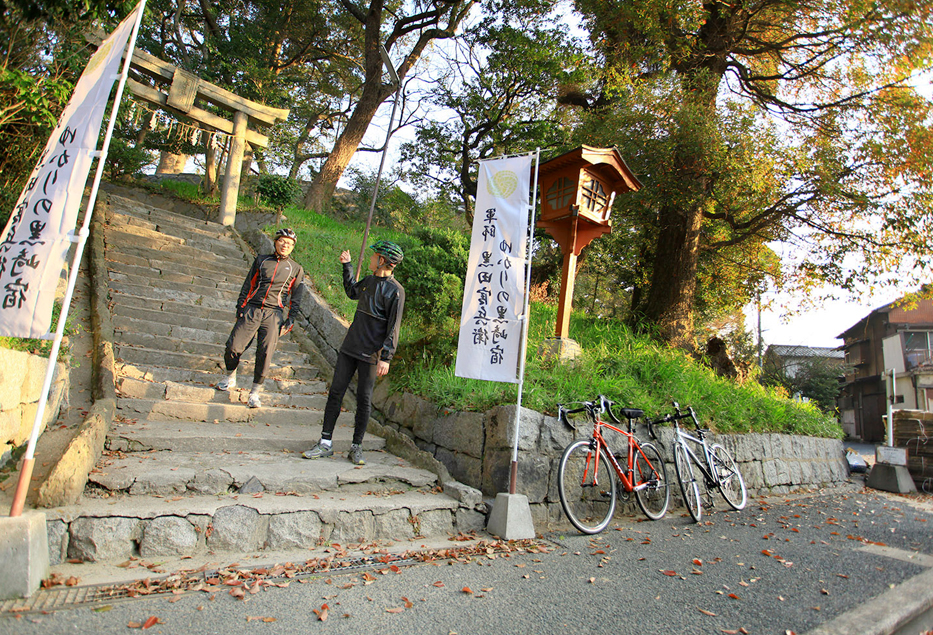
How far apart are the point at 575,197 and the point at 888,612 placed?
4668mm

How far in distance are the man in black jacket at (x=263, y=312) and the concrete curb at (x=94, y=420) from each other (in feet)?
3.48

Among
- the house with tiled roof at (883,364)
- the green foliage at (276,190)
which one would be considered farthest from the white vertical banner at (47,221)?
the house with tiled roof at (883,364)

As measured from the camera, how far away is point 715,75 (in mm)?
9062

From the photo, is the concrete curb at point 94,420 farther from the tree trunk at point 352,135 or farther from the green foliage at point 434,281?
the tree trunk at point 352,135

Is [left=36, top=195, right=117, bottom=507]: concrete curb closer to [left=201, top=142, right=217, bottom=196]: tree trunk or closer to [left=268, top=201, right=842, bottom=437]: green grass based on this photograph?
[left=268, top=201, right=842, bottom=437]: green grass

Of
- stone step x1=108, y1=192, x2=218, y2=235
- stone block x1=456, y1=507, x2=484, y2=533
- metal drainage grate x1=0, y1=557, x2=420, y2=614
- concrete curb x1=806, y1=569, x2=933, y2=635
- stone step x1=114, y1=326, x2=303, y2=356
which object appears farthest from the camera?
stone step x1=108, y1=192, x2=218, y2=235

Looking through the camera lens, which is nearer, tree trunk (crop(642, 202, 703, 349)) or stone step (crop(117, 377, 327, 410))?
stone step (crop(117, 377, 327, 410))

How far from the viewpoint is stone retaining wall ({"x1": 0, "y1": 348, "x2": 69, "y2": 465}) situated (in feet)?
10.5

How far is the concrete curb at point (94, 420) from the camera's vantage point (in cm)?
281

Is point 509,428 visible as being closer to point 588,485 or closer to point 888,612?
point 588,485

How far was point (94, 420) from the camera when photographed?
3533 millimetres

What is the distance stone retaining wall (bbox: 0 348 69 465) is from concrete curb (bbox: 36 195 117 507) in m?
0.35

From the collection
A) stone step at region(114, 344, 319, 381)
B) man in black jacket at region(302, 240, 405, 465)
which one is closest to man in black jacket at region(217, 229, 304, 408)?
stone step at region(114, 344, 319, 381)

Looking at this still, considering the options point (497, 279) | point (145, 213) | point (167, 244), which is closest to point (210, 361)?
point (497, 279)
